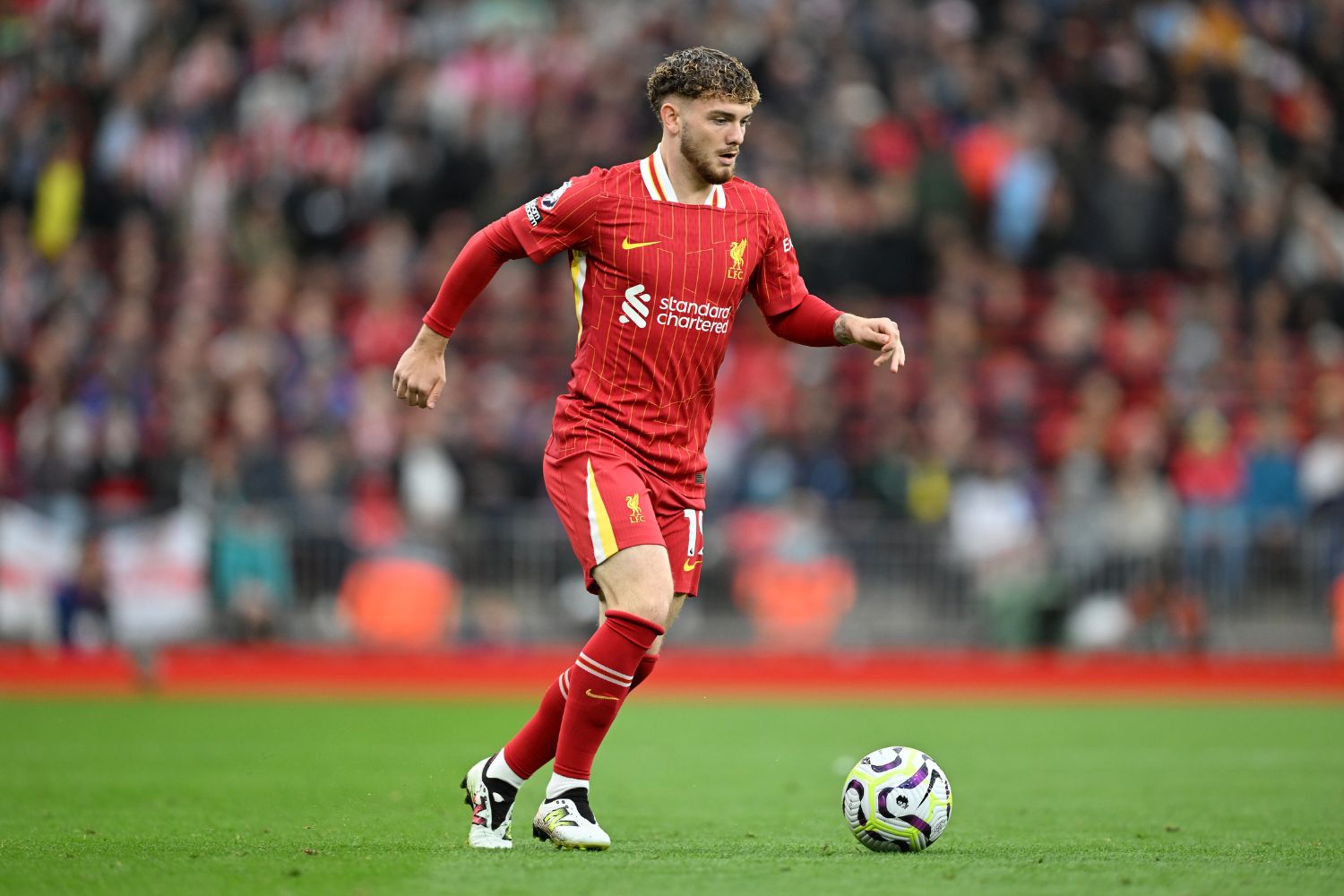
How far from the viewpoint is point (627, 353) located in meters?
6.59

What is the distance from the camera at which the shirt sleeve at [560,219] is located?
6551 millimetres

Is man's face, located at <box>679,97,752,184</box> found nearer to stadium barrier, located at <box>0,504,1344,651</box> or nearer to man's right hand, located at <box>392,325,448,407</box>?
man's right hand, located at <box>392,325,448,407</box>

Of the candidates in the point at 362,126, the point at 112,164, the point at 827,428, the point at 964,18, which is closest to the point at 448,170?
the point at 362,126

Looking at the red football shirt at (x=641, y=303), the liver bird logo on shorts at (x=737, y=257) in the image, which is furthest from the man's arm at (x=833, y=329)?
the red football shirt at (x=641, y=303)

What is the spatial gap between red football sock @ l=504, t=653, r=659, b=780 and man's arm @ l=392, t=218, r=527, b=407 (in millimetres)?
1186

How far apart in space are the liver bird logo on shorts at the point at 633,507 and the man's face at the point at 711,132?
4.04ft

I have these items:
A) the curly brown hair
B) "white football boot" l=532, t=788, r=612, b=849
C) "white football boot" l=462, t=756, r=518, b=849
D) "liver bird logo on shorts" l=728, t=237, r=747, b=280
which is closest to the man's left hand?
"liver bird logo on shorts" l=728, t=237, r=747, b=280

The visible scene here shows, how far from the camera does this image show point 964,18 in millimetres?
22109

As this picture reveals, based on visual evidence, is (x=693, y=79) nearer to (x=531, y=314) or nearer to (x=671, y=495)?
(x=671, y=495)

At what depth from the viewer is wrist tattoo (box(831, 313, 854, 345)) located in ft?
22.5

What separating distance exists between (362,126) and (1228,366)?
10.1 meters

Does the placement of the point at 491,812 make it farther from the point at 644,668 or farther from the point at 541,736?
the point at 644,668

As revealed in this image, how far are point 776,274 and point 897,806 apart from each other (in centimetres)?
206

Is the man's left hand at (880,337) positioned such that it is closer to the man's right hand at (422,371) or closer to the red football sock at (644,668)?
the red football sock at (644,668)
